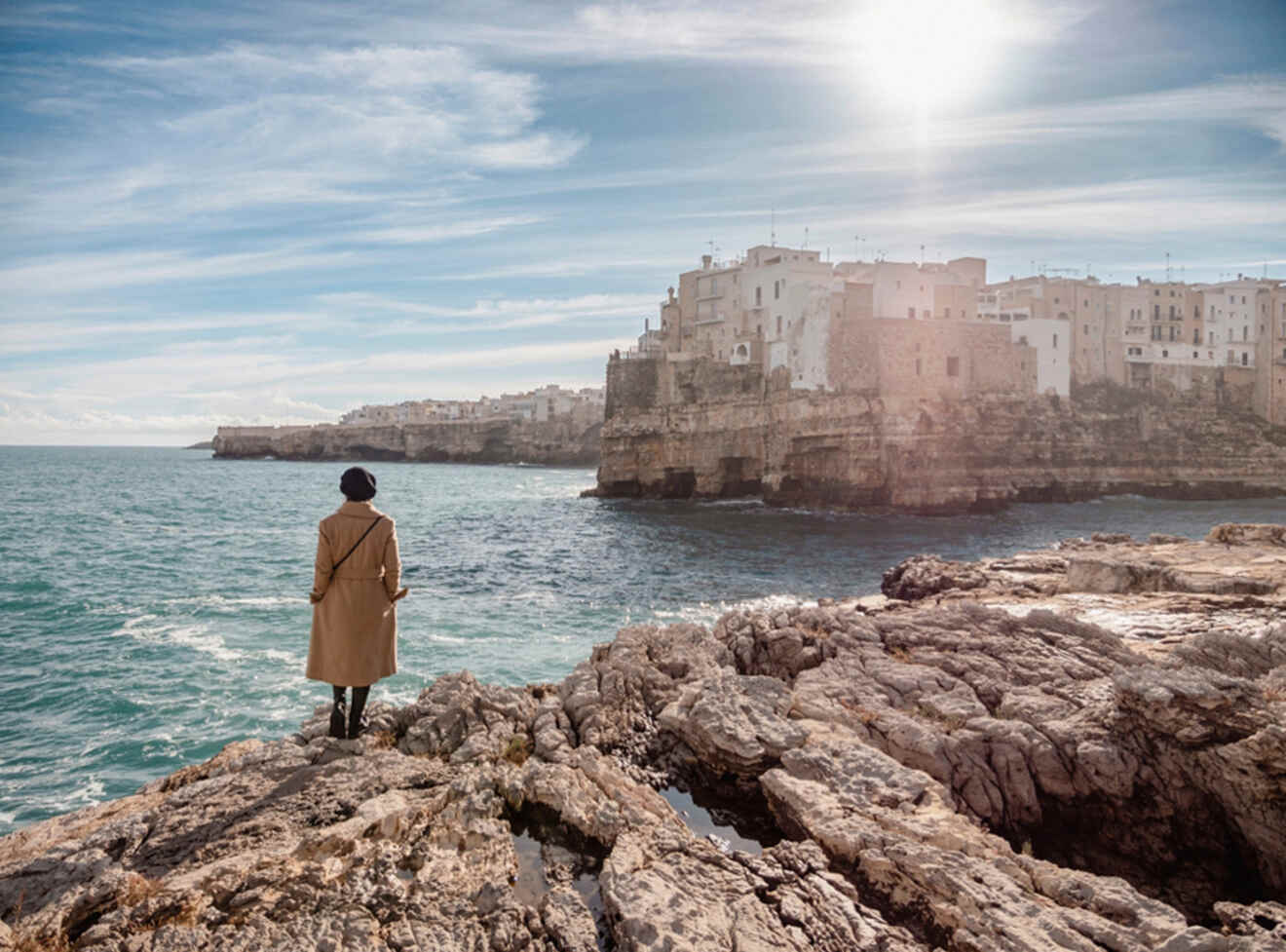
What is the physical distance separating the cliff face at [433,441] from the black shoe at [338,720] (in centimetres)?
9823

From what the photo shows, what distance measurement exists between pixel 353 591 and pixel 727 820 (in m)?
3.32

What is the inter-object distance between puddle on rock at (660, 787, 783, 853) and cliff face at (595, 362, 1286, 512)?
39509 millimetres

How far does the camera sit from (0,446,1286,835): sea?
10977 millimetres

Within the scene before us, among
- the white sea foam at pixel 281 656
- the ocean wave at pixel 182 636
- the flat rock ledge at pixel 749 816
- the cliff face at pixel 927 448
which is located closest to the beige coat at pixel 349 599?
the flat rock ledge at pixel 749 816

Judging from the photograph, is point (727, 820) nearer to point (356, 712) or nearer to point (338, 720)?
point (356, 712)

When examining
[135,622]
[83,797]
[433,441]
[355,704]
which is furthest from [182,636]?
[433,441]

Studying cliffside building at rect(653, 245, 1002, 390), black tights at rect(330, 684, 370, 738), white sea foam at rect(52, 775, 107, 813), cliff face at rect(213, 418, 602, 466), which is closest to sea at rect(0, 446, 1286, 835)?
white sea foam at rect(52, 775, 107, 813)

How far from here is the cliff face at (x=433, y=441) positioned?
4194 inches

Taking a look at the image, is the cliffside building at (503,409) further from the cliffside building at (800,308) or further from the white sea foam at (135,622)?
the white sea foam at (135,622)

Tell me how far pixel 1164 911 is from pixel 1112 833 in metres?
2.41

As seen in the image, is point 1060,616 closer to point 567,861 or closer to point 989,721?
point 989,721

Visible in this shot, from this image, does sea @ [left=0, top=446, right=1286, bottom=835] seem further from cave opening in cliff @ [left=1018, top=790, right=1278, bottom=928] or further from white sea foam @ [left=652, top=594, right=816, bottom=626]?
cave opening in cliff @ [left=1018, top=790, right=1278, bottom=928]

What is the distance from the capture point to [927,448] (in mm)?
44281

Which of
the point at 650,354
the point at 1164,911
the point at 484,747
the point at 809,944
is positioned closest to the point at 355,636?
the point at 484,747
